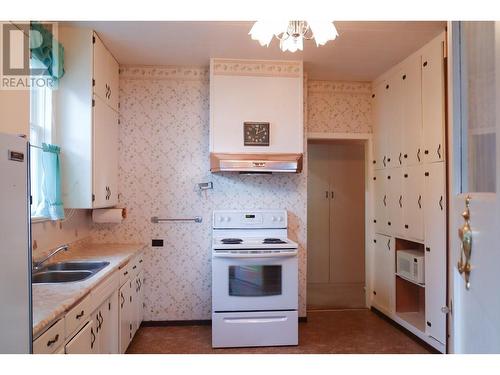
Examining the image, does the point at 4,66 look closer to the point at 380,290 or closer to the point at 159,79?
the point at 159,79

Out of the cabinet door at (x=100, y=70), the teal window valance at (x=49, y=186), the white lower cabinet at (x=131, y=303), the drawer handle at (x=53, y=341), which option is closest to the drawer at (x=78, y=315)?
the drawer handle at (x=53, y=341)

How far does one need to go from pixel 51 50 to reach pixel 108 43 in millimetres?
639

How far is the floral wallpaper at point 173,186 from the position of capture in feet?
11.7

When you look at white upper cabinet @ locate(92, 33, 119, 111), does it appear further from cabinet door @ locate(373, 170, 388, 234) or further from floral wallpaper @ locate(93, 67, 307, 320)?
cabinet door @ locate(373, 170, 388, 234)

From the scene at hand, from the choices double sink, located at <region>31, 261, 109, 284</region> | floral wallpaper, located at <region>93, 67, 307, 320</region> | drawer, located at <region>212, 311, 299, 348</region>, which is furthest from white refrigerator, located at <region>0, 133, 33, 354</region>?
floral wallpaper, located at <region>93, 67, 307, 320</region>

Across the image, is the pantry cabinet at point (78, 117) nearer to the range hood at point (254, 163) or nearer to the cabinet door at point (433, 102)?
the range hood at point (254, 163)

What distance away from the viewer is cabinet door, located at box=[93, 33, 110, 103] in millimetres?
2781

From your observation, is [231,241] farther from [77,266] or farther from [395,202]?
[395,202]

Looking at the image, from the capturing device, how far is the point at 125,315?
8.94ft

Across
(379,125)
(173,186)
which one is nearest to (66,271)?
(173,186)

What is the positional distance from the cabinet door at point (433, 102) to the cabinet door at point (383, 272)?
1.10 m

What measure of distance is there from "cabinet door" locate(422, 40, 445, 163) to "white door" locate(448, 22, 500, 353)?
6.75ft
